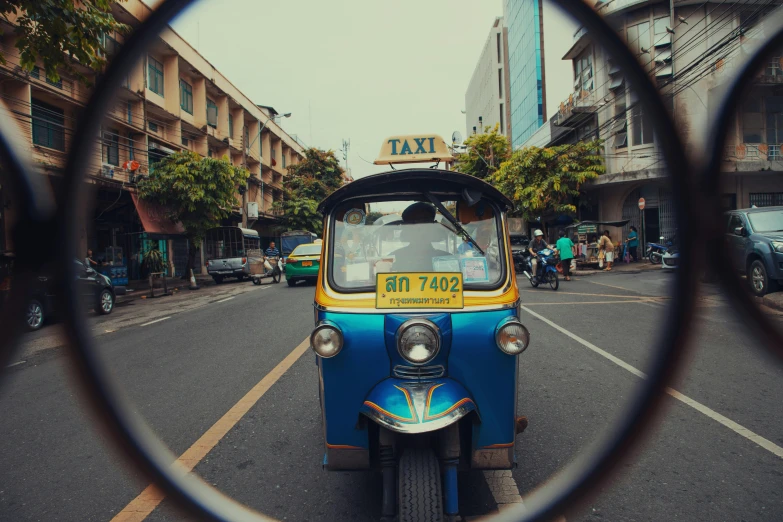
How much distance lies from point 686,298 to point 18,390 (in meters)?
5.68

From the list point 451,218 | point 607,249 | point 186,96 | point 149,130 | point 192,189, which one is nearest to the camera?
point 451,218

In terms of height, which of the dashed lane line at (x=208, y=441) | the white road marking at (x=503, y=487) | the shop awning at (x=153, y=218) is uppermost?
the shop awning at (x=153, y=218)

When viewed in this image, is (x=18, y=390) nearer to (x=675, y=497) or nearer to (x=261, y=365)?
(x=261, y=365)

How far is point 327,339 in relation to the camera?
203 centimetres

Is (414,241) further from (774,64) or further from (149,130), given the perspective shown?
(149,130)

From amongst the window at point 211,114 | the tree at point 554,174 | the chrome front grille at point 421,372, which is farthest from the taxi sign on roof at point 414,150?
the window at point 211,114

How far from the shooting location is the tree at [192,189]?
1694 cm

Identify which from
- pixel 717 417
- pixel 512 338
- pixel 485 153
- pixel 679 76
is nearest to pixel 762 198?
pixel 485 153

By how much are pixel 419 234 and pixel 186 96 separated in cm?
2290

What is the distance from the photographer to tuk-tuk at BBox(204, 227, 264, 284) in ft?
63.4

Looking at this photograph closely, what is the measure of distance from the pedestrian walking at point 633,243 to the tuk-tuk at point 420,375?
20003 millimetres

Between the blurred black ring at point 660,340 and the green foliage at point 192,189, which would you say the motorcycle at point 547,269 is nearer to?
the blurred black ring at point 660,340

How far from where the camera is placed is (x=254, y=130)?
34.6 meters

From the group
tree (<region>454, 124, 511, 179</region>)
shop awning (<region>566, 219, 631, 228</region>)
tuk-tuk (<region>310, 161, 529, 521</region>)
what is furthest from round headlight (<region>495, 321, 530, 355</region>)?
tree (<region>454, 124, 511, 179</region>)
